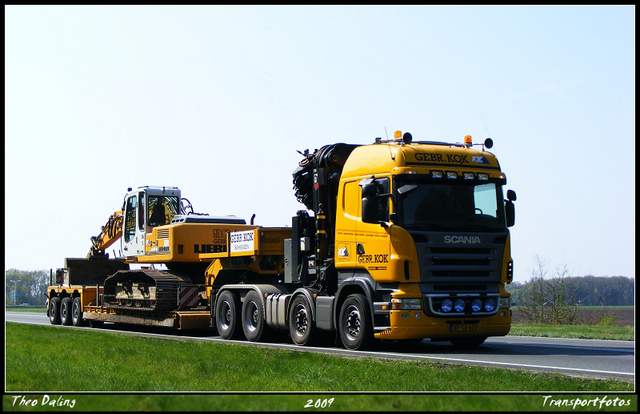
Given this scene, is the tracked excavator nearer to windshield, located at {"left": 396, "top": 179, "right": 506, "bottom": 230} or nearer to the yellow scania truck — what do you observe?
the yellow scania truck

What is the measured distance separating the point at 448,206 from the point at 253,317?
6335 mm

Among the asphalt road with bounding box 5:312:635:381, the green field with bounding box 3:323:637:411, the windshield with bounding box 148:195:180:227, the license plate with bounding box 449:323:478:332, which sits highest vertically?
the windshield with bounding box 148:195:180:227

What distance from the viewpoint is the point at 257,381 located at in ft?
32.2

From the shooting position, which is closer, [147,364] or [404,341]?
[147,364]

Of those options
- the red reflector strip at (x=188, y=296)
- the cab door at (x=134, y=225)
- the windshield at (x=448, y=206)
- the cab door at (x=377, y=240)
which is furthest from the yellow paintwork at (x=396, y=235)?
the cab door at (x=134, y=225)

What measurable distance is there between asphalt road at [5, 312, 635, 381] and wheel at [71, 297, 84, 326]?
1091 cm

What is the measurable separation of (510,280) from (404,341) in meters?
2.57

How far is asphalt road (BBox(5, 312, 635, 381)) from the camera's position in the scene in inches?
457

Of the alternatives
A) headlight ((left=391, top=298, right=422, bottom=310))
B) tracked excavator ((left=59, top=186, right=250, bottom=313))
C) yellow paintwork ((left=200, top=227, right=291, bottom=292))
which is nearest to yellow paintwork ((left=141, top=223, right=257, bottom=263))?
tracked excavator ((left=59, top=186, right=250, bottom=313))

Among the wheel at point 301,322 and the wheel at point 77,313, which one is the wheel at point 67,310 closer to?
the wheel at point 77,313

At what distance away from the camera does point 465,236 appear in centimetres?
1407

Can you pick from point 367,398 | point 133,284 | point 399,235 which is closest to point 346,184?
point 399,235

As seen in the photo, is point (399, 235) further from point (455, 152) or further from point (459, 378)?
point (459, 378)

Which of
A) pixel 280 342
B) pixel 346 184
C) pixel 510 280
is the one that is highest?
pixel 346 184
